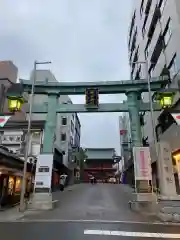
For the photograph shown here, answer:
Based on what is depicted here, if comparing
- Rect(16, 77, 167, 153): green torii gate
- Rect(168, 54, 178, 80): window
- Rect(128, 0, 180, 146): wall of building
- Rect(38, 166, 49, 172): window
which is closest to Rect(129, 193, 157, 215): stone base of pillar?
Rect(16, 77, 167, 153): green torii gate

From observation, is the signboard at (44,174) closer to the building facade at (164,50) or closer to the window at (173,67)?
the building facade at (164,50)

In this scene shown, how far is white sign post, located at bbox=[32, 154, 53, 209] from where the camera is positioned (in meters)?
12.7

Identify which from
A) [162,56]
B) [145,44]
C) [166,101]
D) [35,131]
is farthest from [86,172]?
[166,101]

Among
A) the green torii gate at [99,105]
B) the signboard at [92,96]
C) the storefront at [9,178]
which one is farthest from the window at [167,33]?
the storefront at [9,178]

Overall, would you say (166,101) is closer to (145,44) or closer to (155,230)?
(155,230)

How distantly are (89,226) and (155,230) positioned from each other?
243cm

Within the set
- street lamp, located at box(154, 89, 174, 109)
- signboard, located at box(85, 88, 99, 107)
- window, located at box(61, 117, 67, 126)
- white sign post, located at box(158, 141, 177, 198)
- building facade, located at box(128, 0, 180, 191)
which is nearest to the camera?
street lamp, located at box(154, 89, 174, 109)

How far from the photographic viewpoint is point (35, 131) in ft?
89.8

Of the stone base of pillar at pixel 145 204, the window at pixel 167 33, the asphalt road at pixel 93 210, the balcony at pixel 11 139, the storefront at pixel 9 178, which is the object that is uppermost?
the window at pixel 167 33

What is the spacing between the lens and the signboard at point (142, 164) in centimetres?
1302

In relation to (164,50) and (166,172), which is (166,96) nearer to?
(166,172)

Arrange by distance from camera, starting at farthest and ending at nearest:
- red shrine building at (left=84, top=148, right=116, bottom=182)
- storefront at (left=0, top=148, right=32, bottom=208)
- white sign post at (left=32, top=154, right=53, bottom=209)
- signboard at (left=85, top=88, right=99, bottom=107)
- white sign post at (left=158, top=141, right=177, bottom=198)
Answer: red shrine building at (left=84, top=148, right=116, bottom=182)
white sign post at (left=158, top=141, right=177, bottom=198)
signboard at (left=85, top=88, right=99, bottom=107)
storefront at (left=0, top=148, right=32, bottom=208)
white sign post at (left=32, top=154, right=53, bottom=209)

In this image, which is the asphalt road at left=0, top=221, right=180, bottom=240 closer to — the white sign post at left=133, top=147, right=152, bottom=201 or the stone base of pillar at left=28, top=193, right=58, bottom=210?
the stone base of pillar at left=28, top=193, right=58, bottom=210

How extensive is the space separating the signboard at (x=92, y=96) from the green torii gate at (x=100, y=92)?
41 cm
